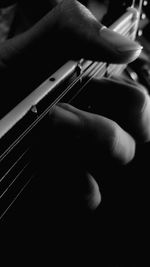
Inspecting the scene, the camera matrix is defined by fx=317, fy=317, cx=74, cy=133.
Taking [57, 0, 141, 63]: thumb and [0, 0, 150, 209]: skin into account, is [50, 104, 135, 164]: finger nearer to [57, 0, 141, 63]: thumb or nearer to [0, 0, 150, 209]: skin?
[0, 0, 150, 209]: skin

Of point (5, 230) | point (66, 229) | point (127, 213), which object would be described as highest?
point (127, 213)

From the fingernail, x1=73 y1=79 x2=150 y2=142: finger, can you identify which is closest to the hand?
x1=73 y1=79 x2=150 y2=142: finger

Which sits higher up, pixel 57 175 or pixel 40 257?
pixel 57 175

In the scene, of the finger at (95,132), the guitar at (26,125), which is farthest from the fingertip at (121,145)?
the guitar at (26,125)

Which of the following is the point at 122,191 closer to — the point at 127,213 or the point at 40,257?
the point at 127,213

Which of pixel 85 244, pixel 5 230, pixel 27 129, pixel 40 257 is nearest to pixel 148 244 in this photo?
pixel 85 244

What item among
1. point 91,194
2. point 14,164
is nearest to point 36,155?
point 14,164
